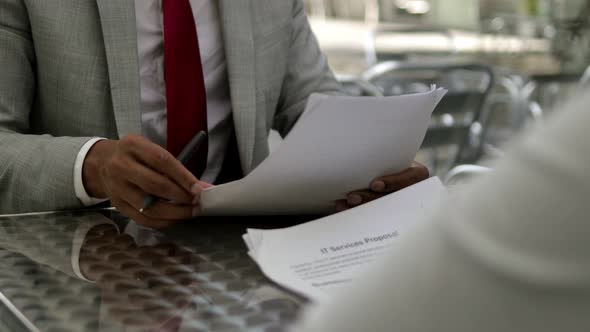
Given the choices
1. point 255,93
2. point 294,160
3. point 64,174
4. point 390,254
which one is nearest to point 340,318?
point 390,254

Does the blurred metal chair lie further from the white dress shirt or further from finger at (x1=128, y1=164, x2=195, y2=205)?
finger at (x1=128, y1=164, x2=195, y2=205)

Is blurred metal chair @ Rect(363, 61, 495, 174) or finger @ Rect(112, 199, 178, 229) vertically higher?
finger @ Rect(112, 199, 178, 229)

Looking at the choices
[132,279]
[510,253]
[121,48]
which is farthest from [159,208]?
[510,253]

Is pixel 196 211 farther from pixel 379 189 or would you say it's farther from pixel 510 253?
pixel 510 253

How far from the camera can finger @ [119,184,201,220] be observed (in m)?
0.71

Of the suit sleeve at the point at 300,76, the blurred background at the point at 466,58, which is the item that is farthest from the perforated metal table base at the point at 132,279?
the suit sleeve at the point at 300,76

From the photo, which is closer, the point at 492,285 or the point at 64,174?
the point at 492,285

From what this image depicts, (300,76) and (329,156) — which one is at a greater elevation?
(329,156)

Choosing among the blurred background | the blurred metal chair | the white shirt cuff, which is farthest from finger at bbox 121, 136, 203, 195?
the blurred metal chair

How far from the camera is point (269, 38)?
1.17 m

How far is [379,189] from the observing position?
769 mm

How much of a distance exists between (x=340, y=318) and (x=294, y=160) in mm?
436

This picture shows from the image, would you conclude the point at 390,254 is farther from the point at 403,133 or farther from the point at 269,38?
the point at 269,38

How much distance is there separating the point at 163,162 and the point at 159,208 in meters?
0.05
